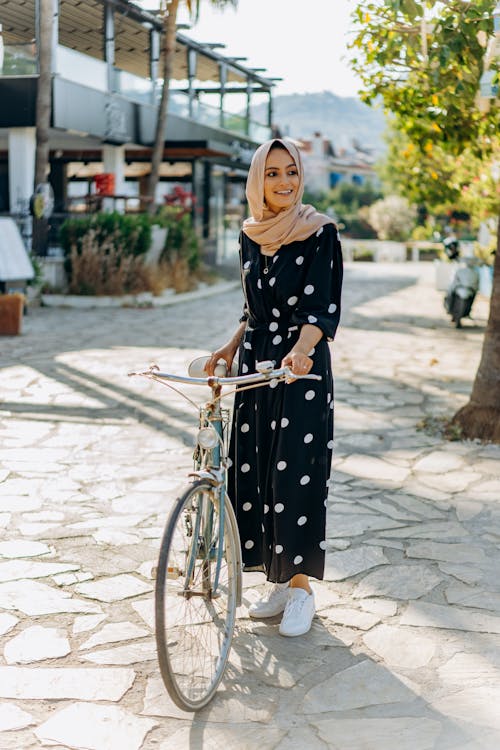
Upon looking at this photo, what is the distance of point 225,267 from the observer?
2738cm

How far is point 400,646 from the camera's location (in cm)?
353

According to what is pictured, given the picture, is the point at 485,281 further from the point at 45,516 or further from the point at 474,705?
the point at 474,705

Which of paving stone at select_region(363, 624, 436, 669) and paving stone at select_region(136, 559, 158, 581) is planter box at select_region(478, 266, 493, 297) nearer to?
paving stone at select_region(136, 559, 158, 581)

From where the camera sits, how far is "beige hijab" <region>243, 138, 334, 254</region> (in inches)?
130

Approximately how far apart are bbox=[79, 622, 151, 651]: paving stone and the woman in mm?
486

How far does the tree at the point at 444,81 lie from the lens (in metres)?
6.11

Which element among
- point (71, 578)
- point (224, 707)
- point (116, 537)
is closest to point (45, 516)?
point (116, 537)

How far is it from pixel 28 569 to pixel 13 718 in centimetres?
133

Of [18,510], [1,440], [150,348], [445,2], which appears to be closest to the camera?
[18,510]

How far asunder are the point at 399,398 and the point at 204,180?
21.5 meters

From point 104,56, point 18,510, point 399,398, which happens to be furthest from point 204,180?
point 18,510

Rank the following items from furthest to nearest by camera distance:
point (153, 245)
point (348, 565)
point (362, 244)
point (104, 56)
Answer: point (362, 244)
point (104, 56)
point (153, 245)
point (348, 565)

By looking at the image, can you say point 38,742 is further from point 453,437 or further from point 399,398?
point 399,398

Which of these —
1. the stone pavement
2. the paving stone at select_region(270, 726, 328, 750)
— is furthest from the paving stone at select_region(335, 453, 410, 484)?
the paving stone at select_region(270, 726, 328, 750)
